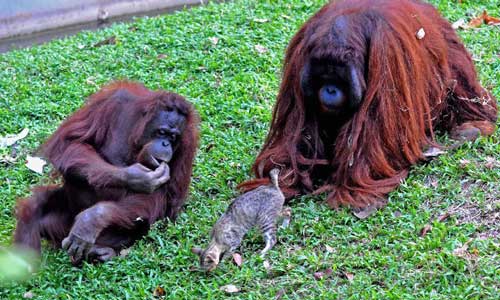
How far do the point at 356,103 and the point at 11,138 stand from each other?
2301mm

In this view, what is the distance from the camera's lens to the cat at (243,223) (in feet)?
12.4

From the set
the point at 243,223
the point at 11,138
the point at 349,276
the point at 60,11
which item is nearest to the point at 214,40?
the point at 11,138

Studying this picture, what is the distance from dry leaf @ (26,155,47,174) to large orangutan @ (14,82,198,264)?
72cm

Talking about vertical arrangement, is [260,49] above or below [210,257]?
above

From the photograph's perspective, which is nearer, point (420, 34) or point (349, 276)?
point (349, 276)

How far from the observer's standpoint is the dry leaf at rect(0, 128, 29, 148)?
213 inches

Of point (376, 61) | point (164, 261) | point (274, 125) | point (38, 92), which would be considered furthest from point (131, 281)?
point (38, 92)

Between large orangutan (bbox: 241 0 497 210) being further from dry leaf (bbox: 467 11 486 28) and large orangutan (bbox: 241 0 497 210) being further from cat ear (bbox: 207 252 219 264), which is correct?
dry leaf (bbox: 467 11 486 28)

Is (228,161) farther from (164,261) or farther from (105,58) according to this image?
(105,58)

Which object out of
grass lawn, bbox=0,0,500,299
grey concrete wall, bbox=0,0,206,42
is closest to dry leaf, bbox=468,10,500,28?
grass lawn, bbox=0,0,500,299

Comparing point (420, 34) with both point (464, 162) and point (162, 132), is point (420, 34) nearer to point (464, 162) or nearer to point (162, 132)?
point (464, 162)

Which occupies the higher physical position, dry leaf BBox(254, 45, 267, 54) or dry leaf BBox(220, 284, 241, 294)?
dry leaf BBox(254, 45, 267, 54)

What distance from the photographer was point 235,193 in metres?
4.52

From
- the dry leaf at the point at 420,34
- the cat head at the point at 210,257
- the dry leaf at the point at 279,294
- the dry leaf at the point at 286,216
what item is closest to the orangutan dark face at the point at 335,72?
the dry leaf at the point at 420,34
